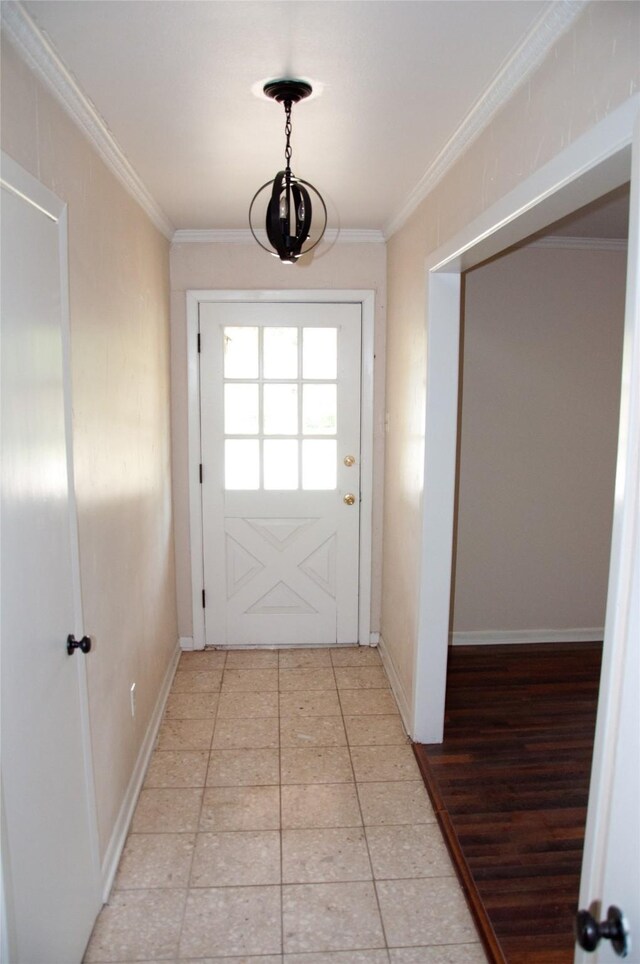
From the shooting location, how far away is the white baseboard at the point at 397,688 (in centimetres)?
316

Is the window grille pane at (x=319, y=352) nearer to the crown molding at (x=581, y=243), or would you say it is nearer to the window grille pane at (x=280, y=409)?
the window grille pane at (x=280, y=409)

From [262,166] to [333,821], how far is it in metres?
2.52

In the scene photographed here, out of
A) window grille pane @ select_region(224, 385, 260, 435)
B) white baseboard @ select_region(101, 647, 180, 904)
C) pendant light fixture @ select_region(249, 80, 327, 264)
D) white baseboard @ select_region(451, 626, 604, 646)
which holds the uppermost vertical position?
pendant light fixture @ select_region(249, 80, 327, 264)

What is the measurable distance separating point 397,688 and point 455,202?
7.63 feet

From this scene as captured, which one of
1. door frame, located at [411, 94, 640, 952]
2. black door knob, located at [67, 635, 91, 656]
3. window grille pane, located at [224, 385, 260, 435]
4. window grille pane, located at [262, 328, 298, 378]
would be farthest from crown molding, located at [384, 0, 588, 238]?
black door knob, located at [67, 635, 91, 656]

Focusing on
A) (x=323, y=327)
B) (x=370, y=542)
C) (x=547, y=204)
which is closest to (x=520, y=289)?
(x=323, y=327)

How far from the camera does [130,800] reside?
2.55 m

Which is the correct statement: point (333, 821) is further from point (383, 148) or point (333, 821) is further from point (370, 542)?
point (383, 148)

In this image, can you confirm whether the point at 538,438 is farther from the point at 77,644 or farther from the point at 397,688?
the point at 77,644

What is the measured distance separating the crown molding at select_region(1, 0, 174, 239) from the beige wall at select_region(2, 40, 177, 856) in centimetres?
4


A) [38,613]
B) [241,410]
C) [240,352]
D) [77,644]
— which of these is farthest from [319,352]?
[38,613]

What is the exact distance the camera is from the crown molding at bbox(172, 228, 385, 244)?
12.1ft

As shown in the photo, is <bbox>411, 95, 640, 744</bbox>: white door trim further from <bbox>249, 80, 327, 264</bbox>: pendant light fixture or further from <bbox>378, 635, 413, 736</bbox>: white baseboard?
<bbox>249, 80, 327, 264</bbox>: pendant light fixture

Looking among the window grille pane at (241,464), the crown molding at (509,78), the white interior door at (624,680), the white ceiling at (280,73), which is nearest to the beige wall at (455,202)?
the crown molding at (509,78)
